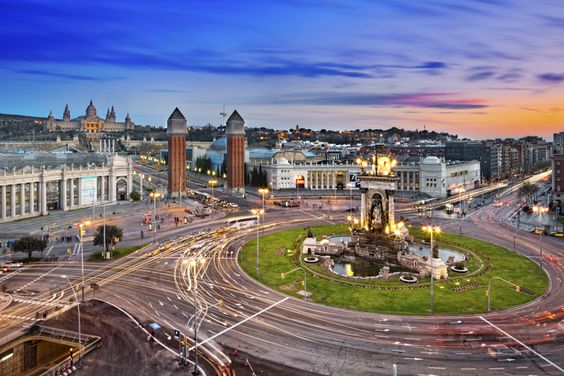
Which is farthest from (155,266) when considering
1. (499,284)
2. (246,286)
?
(499,284)

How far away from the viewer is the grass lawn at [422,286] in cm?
5413

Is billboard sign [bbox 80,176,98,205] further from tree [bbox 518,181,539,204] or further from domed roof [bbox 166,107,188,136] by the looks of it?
tree [bbox 518,181,539,204]

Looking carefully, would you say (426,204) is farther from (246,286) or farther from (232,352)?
(232,352)

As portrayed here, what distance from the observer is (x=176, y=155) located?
17162 centimetres

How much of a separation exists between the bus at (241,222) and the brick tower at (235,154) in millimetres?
64675

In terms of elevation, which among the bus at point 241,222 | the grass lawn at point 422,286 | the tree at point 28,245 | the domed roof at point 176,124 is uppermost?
the domed roof at point 176,124

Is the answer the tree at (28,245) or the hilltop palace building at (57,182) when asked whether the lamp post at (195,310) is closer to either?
the tree at (28,245)

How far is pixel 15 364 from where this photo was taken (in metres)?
45.2

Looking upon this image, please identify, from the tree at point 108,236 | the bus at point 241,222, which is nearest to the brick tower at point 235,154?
the bus at point 241,222

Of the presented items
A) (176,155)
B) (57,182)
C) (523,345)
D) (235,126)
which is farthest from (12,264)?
(235,126)

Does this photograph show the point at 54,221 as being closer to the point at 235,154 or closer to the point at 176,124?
the point at 176,124

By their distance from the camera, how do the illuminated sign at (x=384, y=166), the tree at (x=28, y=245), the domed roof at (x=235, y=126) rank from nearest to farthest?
the tree at (x=28, y=245) → the illuminated sign at (x=384, y=166) → the domed roof at (x=235, y=126)

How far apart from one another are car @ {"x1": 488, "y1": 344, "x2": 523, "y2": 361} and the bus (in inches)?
2776

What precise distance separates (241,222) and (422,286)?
186 feet
